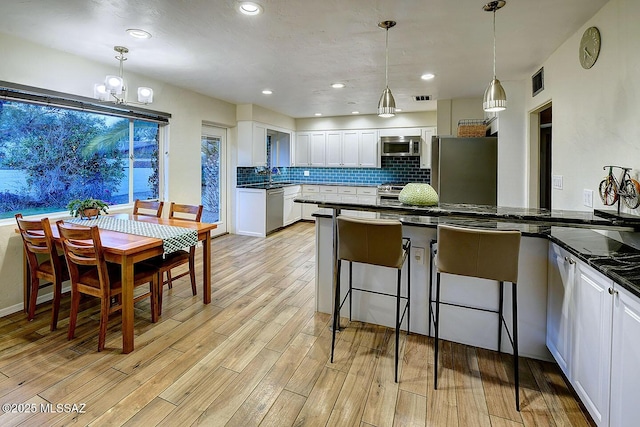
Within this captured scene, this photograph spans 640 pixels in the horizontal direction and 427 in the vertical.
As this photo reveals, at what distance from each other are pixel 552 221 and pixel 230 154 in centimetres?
524

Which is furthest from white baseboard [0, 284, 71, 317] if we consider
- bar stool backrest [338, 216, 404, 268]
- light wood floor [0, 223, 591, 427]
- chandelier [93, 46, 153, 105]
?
bar stool backrest [338, 216, 404, 268]

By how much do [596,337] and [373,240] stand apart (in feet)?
3.82

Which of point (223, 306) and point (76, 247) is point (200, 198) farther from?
point (76, 247)

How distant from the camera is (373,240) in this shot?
207 centimetres

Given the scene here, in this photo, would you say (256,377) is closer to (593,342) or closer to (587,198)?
(593,342)

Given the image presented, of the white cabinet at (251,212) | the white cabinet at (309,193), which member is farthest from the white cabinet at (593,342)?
the white cabinet at (309,193)

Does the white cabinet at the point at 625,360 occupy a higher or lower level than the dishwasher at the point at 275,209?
lower

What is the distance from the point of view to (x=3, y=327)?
103 inches

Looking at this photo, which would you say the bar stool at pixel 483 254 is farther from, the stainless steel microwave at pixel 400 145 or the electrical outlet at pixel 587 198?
the stainless steel microwave at pixel 400 145

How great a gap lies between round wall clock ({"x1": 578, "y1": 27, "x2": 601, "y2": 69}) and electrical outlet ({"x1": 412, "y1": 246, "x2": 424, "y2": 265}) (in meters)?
1.83

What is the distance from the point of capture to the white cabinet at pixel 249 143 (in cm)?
590

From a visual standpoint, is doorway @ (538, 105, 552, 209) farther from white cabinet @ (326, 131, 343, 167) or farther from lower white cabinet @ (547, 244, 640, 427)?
white cabinet @ (326, 131, 343, 167)

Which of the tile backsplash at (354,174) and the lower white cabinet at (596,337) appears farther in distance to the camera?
the tile backsplash at (354,174)

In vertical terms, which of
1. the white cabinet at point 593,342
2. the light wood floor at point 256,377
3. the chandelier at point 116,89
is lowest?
the light wood floor at point 256,377
